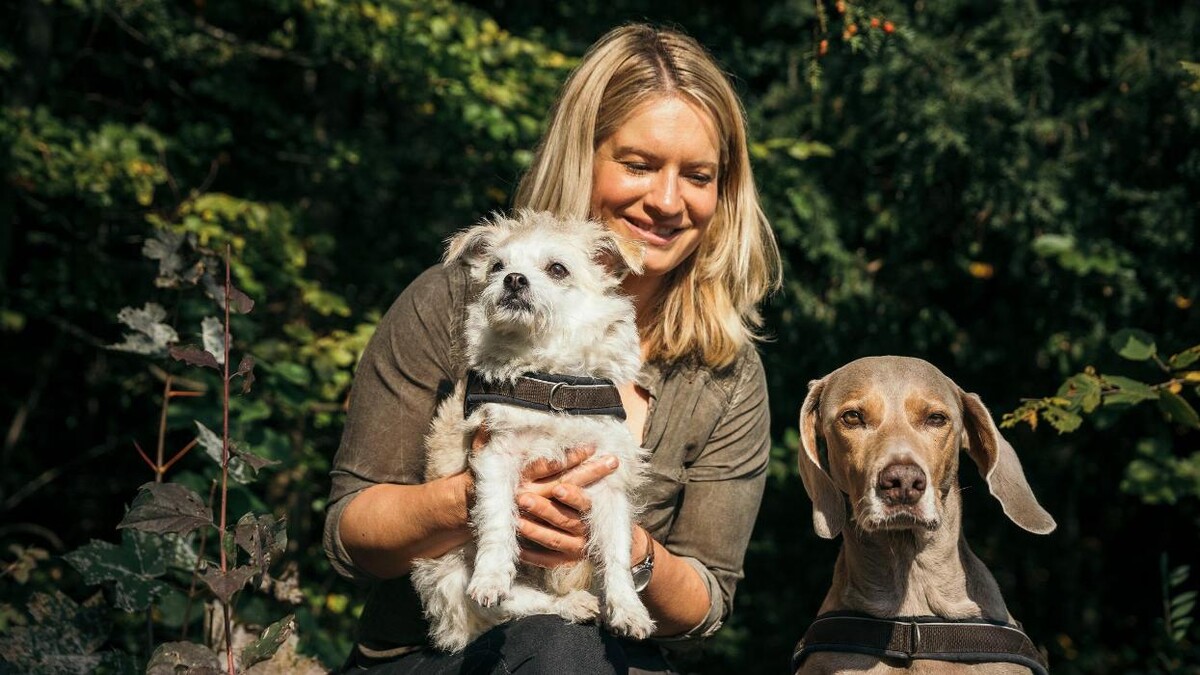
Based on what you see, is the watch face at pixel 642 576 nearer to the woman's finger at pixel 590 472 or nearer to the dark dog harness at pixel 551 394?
the woman's finger at pixel 590 472

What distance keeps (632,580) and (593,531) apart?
15 centimetres

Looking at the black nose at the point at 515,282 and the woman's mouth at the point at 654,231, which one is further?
the woman's mouth at the point at 654,231

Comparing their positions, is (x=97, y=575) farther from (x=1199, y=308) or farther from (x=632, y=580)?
(x=1199, y=308)

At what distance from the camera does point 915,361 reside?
2967 millimetres

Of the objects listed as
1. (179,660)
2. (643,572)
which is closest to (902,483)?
(643,572)

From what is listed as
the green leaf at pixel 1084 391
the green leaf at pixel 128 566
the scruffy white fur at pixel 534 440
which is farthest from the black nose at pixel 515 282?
the green leaf at pixel 1084 391

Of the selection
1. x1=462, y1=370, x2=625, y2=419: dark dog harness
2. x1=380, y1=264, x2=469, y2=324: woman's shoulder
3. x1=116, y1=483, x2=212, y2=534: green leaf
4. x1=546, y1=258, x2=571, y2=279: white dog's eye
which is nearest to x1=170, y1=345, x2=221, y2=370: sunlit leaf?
x1=116, y1=483, x2=212, y2=534: green leaf

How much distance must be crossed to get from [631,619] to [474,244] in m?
1.11

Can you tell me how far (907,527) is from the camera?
2689 millimetres

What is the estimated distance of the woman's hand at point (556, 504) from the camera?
2.66m

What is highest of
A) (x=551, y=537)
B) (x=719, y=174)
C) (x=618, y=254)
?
(x=719, y=174)

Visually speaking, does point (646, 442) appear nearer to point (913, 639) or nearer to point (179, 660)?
point (913, 639)

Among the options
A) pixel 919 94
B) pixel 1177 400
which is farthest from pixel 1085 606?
pixel 1177 400

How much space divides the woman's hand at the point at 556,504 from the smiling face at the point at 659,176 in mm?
750
